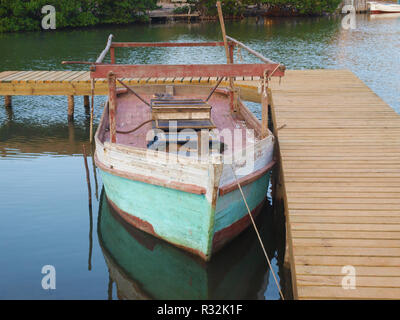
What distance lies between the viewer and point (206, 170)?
6922mm

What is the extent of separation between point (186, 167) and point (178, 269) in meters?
1.85

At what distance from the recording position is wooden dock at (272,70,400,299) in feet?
19.2

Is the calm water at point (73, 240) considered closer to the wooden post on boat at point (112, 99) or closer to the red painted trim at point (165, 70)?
the wooden post on boat at point (112, 99)

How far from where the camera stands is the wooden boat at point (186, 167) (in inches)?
285

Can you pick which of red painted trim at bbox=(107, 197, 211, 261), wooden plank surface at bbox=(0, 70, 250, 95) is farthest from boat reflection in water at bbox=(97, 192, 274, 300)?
wooden plank surface at bbox=(0, 70, 250, 95)

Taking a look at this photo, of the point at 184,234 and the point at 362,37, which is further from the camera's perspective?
the point at 362,37

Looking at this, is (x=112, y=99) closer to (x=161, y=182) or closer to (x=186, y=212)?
(x=161, y=182)

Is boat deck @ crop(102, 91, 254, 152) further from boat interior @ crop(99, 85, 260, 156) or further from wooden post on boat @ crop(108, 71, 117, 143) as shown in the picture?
wooden post on boat @ crop(108, 71, 117, 143)

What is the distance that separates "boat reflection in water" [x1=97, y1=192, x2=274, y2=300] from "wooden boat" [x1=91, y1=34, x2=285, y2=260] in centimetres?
26

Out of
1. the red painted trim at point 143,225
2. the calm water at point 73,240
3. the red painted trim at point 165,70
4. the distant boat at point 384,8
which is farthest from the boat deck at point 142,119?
the distant boat at point 384,8

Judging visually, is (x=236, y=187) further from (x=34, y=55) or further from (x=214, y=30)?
(x=214, y=30)

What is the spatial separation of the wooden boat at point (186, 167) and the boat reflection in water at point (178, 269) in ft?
0.86
